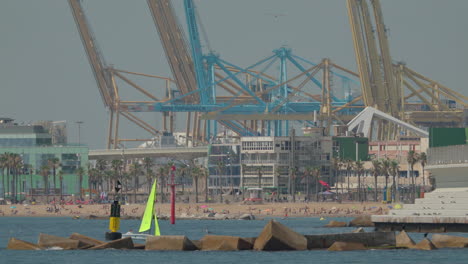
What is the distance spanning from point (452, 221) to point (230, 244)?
19.8m

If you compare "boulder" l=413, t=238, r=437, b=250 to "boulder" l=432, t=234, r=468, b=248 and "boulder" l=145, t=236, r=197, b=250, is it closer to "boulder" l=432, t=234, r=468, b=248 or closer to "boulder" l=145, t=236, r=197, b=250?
"boulder" l=432, t=234, r=468, b=248

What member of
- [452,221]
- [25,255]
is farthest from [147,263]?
[452,221]

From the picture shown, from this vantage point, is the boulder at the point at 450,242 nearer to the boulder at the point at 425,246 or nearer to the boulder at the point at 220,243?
the boulder at the point at 425,246

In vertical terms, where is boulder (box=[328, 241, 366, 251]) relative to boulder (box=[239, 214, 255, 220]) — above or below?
below

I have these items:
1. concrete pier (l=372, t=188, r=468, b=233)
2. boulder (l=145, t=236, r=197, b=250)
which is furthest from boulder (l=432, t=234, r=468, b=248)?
boulder (l=145, t=236, r=197, b=250)

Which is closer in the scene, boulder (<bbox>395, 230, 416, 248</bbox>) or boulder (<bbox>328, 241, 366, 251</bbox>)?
boulder (<bbox>328, 241, 366, 251</bbox>)

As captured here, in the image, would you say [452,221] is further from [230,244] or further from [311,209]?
[311,209]

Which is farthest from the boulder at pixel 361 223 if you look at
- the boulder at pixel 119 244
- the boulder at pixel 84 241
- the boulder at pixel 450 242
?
the boulder at pixel 119 244

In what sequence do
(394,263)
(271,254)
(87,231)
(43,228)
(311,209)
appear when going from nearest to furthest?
(394,263), (271,254), (87,231), (43,228), (311,209)

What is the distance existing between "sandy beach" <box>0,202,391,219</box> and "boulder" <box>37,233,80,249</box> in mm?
76543

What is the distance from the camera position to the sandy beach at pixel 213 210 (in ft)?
536

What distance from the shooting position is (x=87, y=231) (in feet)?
398

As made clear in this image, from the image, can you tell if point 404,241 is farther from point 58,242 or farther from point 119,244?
point 58,242

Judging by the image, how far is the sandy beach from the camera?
6427 inches
